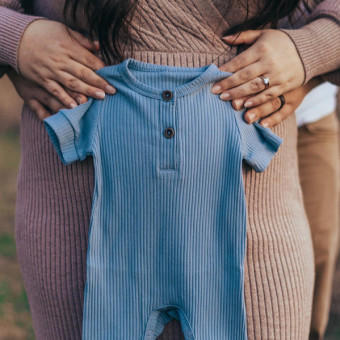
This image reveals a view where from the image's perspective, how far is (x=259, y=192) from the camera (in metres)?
1.31

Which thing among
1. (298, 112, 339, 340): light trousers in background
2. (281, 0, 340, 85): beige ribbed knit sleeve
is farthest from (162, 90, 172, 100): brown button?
(298, 112, 339, 340): light trousers in background

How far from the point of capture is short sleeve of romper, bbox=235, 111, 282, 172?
4.07ft

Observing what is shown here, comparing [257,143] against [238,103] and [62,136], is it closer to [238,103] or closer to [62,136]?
[238,103]

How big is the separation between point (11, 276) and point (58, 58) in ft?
8.01

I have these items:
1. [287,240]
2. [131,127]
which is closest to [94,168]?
[131,127]

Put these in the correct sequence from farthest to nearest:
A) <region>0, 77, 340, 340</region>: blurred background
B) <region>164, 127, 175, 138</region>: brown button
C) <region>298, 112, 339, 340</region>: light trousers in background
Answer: <region>0, 77, 340, 340</region>: blurred background < <region>298, 112, 339, 340</region>: light trousers in background < <region>164, 127, 175, 138</region>: brown button

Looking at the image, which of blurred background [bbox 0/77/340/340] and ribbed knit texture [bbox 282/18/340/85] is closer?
ribbed knit texture [bbox 282/18/340/85]

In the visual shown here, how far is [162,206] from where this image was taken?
1.20 metres

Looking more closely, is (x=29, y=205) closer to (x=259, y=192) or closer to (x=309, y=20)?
(x=259, y=192)

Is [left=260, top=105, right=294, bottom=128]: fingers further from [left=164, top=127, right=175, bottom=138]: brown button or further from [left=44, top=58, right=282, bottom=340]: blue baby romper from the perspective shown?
[left=164, top=127, right=175, bottom=138]: brown button

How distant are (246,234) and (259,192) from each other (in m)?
0.11

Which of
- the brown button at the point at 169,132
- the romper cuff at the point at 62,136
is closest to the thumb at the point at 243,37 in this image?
the brown button at the point at 169,132

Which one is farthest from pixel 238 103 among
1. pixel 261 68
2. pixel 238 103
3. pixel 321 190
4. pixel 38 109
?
pixel 321 190

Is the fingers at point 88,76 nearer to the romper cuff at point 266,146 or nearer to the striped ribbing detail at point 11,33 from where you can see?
the striped ribbing detail at point 11,33
